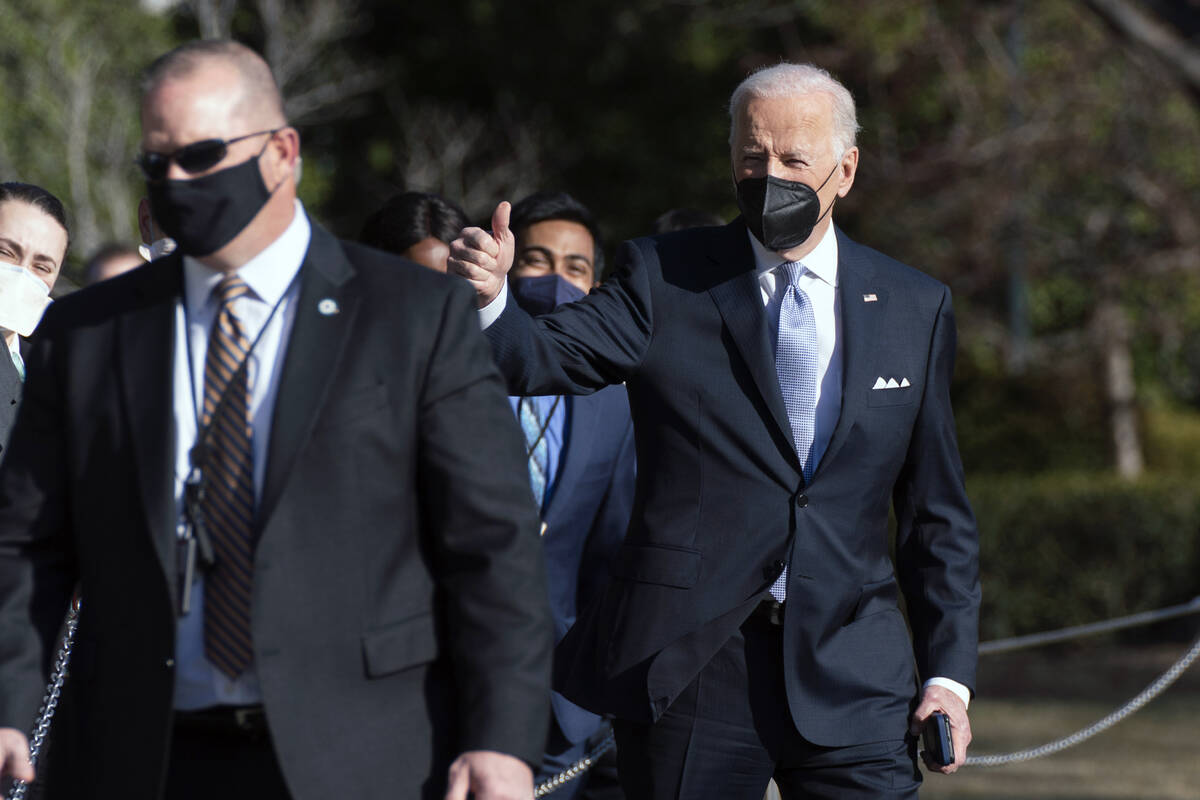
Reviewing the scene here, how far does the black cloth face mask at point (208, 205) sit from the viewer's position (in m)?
2.73

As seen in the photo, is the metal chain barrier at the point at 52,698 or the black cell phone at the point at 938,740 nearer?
the black cell phone at the point at 938,740

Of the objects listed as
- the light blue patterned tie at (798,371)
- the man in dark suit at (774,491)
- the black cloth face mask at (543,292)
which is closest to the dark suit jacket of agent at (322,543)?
the man in dark suit at (774,491)

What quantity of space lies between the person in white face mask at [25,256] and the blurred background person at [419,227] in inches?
36.2

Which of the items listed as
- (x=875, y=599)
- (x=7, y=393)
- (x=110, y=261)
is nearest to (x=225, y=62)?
(x=875, y=599)

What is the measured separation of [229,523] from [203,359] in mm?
266

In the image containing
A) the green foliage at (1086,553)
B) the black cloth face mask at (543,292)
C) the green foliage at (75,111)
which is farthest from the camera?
the green foliage at (1086,553)

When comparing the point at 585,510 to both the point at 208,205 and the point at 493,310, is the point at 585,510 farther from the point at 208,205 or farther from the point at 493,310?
the point at 208,205

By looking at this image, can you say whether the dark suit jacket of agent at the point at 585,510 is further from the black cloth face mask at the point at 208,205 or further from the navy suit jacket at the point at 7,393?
the black cloth face mask at the point at 208,205

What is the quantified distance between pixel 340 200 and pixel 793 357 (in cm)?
1683

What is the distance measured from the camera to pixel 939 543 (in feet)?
12.5

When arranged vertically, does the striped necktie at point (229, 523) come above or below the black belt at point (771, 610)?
above

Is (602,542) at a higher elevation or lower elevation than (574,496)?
lower

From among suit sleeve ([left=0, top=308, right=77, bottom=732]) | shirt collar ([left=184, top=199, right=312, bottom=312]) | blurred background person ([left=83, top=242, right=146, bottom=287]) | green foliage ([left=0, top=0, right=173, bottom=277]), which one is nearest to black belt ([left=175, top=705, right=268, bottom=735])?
suit sleeve ([left=0, top=308, right=77, bottom=732])

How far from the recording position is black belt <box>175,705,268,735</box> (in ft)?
8.87
